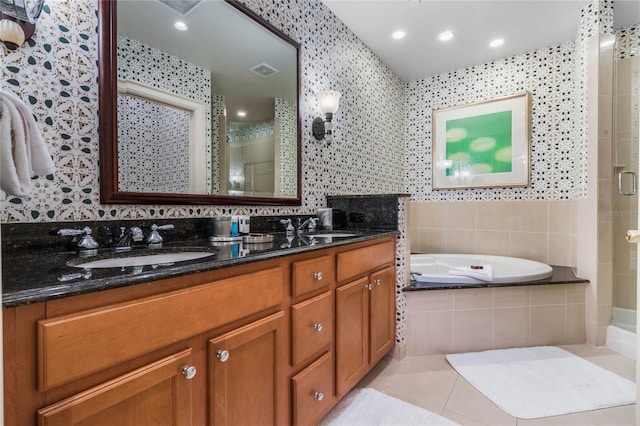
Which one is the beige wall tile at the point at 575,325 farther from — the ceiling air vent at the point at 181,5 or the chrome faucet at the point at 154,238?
the ceiling air vent at the point at 181,5

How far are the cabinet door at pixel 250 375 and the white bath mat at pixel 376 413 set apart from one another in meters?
0.49

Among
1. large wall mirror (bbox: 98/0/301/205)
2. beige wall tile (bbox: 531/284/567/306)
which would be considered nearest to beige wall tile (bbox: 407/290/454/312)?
beige wall tile (bbox: 531/284/567/306)

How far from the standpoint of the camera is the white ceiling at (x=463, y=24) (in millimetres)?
2297

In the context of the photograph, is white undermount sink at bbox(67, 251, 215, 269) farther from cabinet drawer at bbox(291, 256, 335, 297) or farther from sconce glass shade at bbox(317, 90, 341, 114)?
sconce glass shade at bbox(317, 90, 341, 114)

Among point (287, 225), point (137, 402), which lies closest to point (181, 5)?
point (287, 225)

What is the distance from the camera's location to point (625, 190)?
7.36ft

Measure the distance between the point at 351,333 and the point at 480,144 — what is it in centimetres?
261

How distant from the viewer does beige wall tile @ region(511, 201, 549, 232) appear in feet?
9.37

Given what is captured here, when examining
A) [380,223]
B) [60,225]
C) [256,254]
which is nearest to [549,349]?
[380,223]

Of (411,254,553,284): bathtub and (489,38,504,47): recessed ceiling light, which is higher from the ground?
(489,38,504,47): recessed ceiling light

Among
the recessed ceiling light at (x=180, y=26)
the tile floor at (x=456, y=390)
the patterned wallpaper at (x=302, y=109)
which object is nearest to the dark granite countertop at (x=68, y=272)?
the patterned wallpaper at (x=302, y=109)

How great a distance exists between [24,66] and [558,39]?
3.76 m

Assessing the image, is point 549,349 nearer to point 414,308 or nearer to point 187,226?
point 414,308

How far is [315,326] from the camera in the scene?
126 centimetres
